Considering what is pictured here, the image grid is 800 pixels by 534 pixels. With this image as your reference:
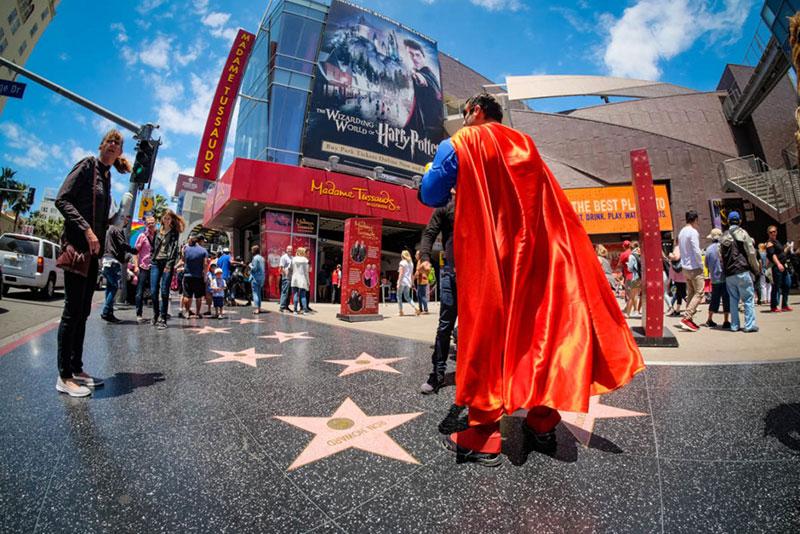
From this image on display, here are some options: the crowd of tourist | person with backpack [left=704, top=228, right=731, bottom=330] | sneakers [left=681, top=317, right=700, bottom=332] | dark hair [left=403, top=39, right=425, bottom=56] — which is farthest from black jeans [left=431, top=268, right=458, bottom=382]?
dark hair [left=403, top=39, right=425, bottom=56]

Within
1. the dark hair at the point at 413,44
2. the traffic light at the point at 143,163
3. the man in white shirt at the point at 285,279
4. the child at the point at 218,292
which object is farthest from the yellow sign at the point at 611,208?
the traffic light at the point at 143,163

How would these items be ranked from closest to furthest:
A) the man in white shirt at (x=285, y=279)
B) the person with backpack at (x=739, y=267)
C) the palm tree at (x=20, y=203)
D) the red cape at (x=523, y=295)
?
the red cape at (x=523, y=295) → the person with backpack at (x=739, y=267) → the man in white shirt at (x=285, y=279) → the palm tree at (x=20, y=203)

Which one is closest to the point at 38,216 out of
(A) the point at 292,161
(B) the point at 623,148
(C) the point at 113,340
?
(A) the point at 292,161

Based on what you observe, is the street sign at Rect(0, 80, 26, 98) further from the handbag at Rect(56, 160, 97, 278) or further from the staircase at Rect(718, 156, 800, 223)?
the staircase at Rect(718, 156, 800, 223)

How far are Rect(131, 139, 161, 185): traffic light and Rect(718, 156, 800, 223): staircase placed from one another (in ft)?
81.3

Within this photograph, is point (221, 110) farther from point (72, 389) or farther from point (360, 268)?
point (72, 389)

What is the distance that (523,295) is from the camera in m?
1.68

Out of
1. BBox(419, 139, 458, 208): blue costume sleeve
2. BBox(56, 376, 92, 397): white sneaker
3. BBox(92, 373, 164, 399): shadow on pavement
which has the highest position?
BBox(419, 139, 458, 208): blue costume sleeve

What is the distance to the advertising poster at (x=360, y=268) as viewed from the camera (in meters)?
8.35

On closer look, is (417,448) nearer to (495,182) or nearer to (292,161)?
(495,182)

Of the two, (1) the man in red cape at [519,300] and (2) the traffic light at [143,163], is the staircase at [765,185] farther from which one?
(2) the traffic light at [143,163]

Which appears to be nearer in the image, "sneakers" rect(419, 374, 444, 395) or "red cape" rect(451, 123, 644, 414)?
"red cape" rect(451, 123, 644, 414)

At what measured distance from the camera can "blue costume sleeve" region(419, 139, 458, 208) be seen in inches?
69.5

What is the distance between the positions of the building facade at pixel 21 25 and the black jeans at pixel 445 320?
3805 centimetres
